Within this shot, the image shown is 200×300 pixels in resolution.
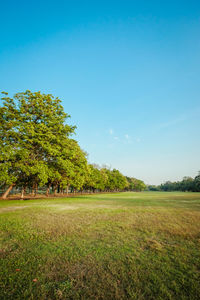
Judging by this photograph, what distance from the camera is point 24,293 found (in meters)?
2.83

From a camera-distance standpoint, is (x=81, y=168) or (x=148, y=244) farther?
(x=81, y=168)

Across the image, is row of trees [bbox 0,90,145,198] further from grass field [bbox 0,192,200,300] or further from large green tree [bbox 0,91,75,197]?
grass field [bbox 0,192,200,300]

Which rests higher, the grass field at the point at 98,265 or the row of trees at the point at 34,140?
the row of trees at the point at 34,140

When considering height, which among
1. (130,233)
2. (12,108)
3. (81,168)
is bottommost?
(130,233)

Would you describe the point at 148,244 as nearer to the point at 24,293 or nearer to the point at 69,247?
the point at 69,247

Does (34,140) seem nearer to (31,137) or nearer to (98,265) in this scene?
(31,137)

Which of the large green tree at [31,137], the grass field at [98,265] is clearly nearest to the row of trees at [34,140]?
the large green tree at [31,137]

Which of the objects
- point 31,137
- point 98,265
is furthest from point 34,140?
point 98,265

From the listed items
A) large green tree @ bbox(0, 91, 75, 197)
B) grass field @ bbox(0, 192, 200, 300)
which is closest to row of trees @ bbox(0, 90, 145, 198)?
large green tree @ bbox(0, 91, 75, 197)

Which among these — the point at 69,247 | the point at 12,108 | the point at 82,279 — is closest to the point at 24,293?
the point at 82,279

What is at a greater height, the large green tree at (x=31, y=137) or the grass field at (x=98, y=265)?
the large green tree at (x=31, y=137)

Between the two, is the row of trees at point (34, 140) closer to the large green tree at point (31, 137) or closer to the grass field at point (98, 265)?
the large green tree at point (31, 137)

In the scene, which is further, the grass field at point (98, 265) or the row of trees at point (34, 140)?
the row of trees at point (34, 140)

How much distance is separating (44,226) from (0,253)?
3.00 metres
